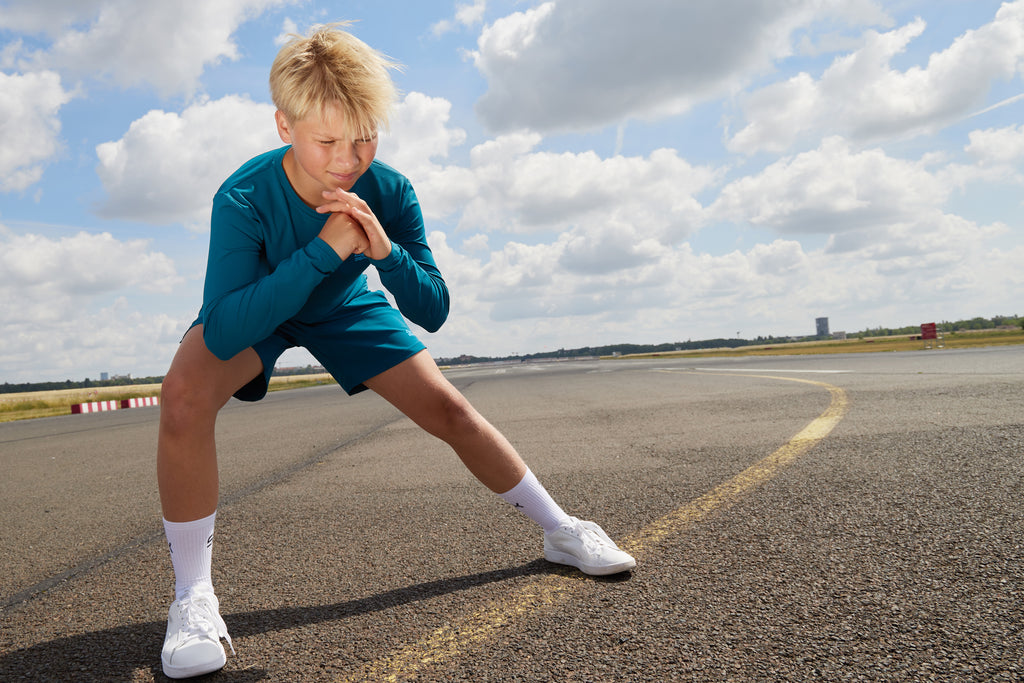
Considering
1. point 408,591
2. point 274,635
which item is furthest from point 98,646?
point 408,591

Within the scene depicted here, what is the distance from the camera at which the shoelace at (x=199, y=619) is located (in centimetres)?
204

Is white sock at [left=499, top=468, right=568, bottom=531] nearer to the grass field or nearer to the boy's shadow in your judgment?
the boy's shadow

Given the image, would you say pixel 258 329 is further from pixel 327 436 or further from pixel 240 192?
pixel 327 436

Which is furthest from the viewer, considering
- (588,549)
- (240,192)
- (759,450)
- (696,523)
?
(759,450)

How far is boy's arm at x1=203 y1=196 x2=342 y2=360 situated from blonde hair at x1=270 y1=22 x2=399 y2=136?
1.43 ft

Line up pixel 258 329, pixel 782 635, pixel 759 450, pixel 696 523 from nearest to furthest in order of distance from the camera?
pixel 782 635 < pixel 258 329 < pixel 696 523 < pixel 759 450

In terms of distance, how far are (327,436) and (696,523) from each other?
6.03 metres

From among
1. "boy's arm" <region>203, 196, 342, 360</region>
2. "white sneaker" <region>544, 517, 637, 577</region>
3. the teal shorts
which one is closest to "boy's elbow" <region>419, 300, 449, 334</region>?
the teal shorts

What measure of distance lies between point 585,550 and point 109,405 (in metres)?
29.2

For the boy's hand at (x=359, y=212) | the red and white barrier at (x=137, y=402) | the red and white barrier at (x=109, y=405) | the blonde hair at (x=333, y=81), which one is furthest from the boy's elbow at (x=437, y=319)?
the red and white barrier at (x=137, y=402)

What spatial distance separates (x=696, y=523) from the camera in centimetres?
300

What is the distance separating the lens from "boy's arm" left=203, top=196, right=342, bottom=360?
202cm

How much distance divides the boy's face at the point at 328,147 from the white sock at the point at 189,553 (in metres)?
1.26

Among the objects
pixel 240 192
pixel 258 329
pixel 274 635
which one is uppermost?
pixel 240 192
